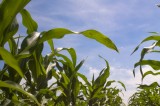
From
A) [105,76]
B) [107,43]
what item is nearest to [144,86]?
[105,76]

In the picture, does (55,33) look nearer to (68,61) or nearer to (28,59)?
(28,59)

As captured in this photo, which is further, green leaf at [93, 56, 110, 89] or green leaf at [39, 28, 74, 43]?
green leaf at [93, 56, 110, 89]

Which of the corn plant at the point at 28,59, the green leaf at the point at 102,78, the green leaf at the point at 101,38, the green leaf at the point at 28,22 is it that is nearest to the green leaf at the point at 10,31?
the corn plant at the point at 28,59

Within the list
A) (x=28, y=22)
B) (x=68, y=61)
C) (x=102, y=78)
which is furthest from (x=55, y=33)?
(x=102, y=78)

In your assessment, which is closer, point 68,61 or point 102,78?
point 68,61

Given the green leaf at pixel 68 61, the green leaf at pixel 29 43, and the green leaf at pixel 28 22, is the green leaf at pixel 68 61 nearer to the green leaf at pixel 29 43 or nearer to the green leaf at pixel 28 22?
the green leaf at pixel 28 22

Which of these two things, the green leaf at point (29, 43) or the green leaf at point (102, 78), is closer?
the green leaf at point (29, 43)

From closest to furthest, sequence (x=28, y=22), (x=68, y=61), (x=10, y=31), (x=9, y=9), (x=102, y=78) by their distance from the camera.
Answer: (x=9, y=9) → (x=10, y=31) → (x=28, y=22) → (x=68, y=61) → (x=102, y=78)

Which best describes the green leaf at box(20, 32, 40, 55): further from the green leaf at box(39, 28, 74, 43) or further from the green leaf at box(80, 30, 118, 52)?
the green leaf at box(80, 30, 118, 52)

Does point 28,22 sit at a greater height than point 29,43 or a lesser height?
greater

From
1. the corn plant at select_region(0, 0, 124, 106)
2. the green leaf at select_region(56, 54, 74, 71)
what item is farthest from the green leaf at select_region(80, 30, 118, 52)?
the green leaf at select_region(56, 54, 74, 71)

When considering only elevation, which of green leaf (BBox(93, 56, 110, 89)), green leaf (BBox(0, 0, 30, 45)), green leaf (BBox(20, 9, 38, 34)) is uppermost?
green leaf (BBox(20, 9, 38, 34))

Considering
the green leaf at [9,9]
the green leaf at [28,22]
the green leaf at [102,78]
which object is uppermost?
the green leaf at [28,22]

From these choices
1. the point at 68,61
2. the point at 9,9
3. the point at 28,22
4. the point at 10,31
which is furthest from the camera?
the point at 68,61
